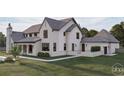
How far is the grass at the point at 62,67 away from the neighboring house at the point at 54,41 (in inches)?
18.4

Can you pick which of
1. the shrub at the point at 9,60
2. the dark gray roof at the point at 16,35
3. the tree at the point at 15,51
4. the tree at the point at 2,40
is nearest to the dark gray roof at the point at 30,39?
the dark gray roof at the point at 16,35

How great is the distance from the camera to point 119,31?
7977 millimetres

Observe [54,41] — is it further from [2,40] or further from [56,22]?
[2,40]

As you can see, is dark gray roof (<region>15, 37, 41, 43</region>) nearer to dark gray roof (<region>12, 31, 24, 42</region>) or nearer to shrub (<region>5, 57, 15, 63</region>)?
dark gray roof (<region>12, 31, 24, 42</region>)

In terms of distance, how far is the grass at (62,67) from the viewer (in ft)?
23.4

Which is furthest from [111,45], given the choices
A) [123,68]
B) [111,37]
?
[123,68]

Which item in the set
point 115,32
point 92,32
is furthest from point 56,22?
point 115,32

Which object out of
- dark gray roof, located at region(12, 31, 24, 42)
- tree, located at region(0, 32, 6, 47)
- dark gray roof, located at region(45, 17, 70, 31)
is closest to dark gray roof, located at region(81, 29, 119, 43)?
dark gray roof, located at region(45, 17, 70, 31)
